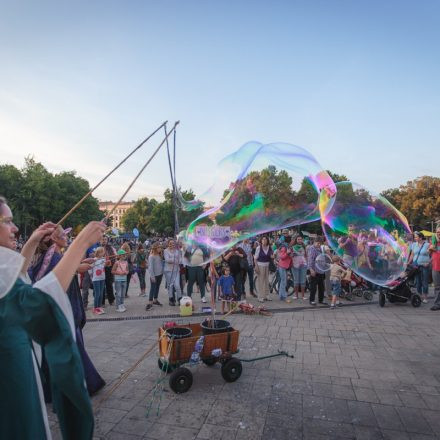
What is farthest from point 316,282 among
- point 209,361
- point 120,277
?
point 209,361

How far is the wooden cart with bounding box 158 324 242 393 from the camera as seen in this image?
4.37 metres

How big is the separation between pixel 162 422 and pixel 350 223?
520 cm

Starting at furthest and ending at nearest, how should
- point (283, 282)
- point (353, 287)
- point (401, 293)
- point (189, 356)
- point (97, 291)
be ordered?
point (353, 287), point (283, 282), point (401, 293), point (97, 291), point (189, 356)

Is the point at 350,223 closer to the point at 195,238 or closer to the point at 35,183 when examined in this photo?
the point at 195,238

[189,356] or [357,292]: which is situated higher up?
[189,356]

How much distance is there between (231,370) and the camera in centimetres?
465

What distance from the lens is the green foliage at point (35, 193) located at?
4475 centimetres

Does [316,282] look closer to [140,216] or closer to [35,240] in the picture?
[35,240]

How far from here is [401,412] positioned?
386cm

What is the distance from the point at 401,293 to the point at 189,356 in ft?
25.2

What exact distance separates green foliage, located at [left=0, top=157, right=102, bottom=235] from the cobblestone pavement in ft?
148

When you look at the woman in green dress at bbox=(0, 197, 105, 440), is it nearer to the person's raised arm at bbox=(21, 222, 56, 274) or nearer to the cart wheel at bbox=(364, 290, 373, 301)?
the person's raised arm at bbox=(21, 222, 56, 274)

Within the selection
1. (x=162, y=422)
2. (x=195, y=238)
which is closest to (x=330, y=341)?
(x=195, y=238)

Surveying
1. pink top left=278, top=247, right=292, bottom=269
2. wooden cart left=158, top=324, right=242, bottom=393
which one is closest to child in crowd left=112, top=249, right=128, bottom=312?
pink top left=278, top=247, right=292, bottom=269
